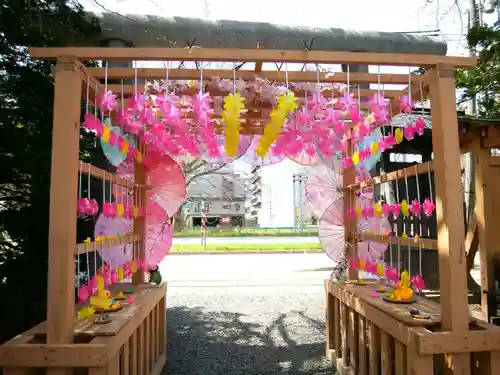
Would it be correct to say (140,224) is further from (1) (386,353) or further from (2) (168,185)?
(1) (386,353)

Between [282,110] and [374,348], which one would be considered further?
[374,348]

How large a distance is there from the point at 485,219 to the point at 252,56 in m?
3.63

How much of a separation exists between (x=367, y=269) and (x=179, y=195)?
6.60 feet

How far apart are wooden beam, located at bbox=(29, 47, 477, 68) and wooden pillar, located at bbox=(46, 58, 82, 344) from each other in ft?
0.53

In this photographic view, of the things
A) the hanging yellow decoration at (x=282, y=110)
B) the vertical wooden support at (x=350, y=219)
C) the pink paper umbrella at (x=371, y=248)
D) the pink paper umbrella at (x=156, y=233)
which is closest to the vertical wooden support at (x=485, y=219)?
the pink paper umbrella at (x=371, y=248)

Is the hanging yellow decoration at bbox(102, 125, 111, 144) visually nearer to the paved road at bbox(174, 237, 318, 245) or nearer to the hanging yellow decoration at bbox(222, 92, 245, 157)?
the hanging yellow decoration at bbox(222, 92, 245, 157)

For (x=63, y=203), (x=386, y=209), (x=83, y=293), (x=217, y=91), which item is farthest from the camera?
(x=386, y=209)

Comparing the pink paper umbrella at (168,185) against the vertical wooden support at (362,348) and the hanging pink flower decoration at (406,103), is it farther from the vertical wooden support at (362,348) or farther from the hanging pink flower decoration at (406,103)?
the hanging pink flower decoration at (406,103)

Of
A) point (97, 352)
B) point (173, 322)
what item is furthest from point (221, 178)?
point (97, 352)

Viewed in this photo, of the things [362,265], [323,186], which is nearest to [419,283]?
[362,265]

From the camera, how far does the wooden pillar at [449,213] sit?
Answer: 92.0 inches

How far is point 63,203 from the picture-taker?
232 cm

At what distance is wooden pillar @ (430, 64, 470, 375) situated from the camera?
2.34 meters

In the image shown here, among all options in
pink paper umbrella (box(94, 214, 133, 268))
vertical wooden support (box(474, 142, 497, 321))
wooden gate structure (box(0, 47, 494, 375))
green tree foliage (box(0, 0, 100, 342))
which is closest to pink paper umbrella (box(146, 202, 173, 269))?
pink paper umbrella (box(94, 214, 133, 268))
